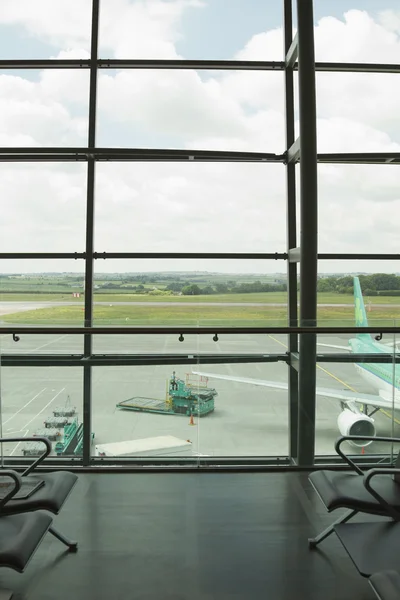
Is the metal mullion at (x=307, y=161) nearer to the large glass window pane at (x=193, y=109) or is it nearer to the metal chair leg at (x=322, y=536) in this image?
the large glass window pane at (x=193, y=109)

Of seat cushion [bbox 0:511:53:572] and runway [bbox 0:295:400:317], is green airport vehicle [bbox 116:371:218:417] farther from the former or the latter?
runway [bbox 0:295:400:317]

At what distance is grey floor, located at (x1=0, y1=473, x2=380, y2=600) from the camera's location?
187 centimetres

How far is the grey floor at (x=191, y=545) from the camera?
1.87 meters

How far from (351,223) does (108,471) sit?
430cm

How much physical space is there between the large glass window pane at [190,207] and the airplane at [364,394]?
2.85 metres

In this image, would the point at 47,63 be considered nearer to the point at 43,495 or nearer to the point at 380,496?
the point at 43,495

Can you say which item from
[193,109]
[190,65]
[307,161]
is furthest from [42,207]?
[307,161]

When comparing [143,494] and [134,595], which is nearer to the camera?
[134,595]

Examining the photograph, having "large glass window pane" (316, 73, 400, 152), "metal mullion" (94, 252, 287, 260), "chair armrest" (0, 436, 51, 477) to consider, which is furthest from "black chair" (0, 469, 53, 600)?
"large glass window pane" (316, 73, 400, 152)

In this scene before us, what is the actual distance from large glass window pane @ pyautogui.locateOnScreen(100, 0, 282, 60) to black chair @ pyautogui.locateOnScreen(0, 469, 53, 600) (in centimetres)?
523

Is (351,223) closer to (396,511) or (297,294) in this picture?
(297,294)

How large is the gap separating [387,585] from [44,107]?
5.85m

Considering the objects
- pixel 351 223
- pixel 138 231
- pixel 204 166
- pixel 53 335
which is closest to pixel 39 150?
pixel 138 231

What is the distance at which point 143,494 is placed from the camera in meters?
2.62
